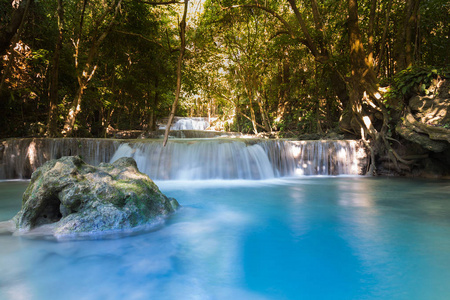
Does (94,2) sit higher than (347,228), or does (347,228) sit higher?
(94,2)

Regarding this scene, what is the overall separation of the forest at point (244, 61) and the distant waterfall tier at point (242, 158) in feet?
3.96

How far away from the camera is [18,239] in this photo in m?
3.14

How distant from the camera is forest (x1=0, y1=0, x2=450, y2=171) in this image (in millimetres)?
9148

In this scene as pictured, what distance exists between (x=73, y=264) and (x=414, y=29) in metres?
12.4

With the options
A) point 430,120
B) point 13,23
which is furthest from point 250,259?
point 13,23

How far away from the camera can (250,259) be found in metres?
2.86

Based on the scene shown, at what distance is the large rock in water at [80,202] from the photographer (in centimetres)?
331

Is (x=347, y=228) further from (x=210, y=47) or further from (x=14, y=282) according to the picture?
(x=210, y=47)

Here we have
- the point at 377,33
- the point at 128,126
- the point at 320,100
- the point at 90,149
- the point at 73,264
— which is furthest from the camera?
the point at 128,126

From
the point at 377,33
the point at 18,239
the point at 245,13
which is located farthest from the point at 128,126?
the point at 18,239

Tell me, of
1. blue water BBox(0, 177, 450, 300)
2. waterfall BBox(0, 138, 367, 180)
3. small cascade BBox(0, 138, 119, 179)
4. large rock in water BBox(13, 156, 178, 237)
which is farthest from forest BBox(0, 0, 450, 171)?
blue water BBox(0, 177, 450, 300)

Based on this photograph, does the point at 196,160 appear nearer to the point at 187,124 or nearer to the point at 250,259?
the point at 250,259

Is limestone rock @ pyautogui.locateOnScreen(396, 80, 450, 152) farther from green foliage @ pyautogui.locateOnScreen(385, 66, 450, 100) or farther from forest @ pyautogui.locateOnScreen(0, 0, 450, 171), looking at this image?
green foliage @ pyautogui.locateOnScreen(385, 66, 450, 100)

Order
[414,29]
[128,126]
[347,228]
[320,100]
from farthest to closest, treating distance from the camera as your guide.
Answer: [128,126]
[320,100]
[414,29]
[347,228]
